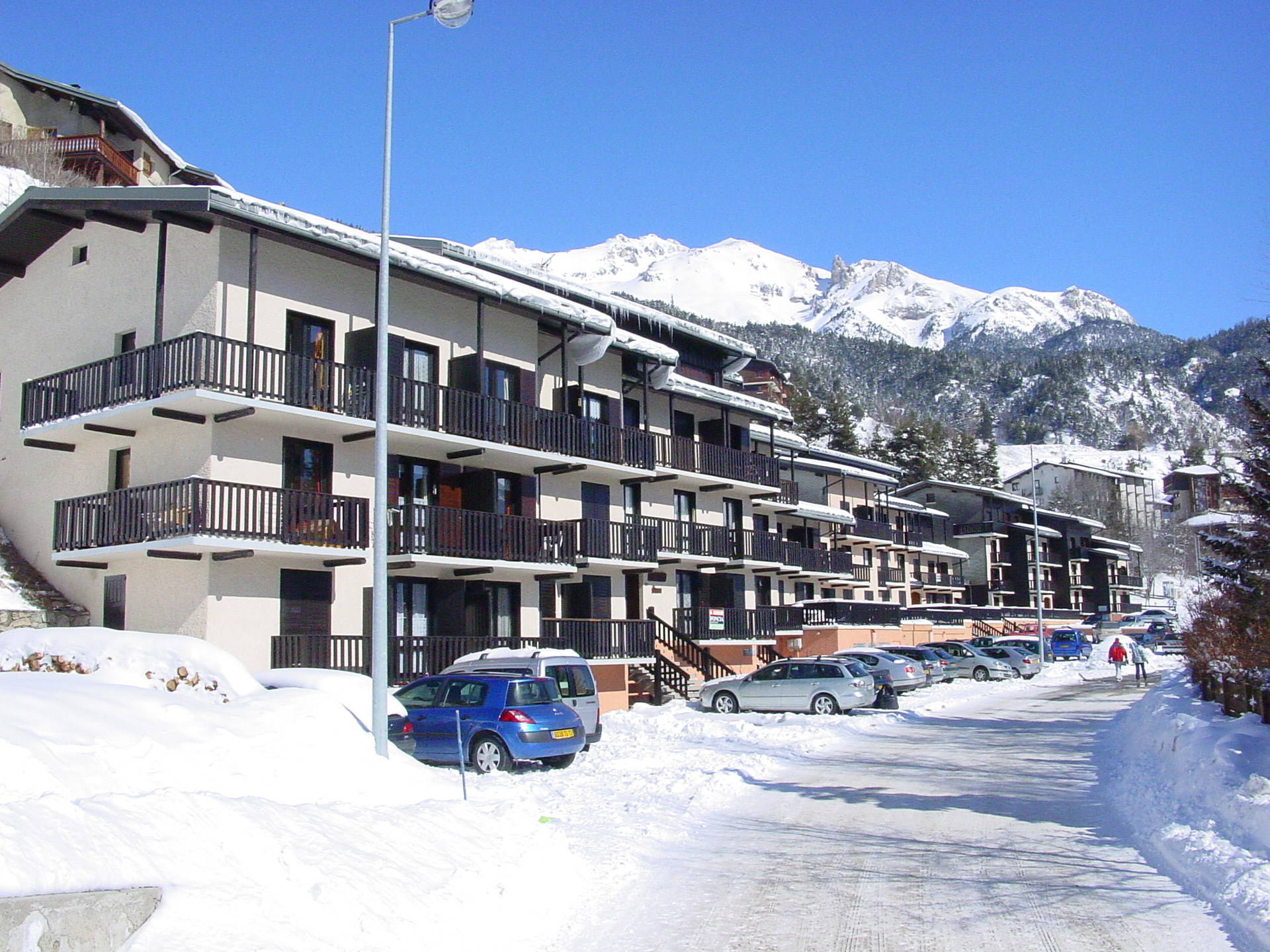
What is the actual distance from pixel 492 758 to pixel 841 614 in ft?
106

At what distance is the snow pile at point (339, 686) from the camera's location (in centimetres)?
1535

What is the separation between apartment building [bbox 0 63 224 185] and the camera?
48.8m

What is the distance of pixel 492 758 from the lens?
56.0ft

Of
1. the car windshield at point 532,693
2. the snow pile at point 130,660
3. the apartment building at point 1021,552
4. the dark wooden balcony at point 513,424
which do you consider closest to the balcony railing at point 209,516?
the dark wooden balcony at point 513,424

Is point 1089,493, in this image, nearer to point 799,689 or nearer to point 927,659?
point 927,659

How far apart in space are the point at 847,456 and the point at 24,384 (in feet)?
169

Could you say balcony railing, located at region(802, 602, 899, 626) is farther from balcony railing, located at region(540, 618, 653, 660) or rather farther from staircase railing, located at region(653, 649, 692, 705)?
balcony railing, located at region(540, 618, 653, 660)

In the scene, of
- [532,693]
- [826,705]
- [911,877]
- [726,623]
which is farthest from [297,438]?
[726,623]

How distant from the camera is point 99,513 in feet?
71.6

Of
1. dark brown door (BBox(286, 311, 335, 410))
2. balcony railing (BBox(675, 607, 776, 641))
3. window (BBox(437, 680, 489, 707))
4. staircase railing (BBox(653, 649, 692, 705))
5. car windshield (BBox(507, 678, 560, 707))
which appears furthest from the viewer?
balcony railing (BBox(675, 607, 776, 641))

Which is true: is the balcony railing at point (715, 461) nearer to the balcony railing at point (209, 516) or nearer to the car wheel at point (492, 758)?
the balcony railing at point (209, 516)

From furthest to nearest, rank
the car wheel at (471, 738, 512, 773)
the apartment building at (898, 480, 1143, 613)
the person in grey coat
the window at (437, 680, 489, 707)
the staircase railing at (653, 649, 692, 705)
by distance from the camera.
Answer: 1. the apartment building at (898, 480, 1143, 613)
2. the person in grey coat
3. the staircase railing at (653, 649, 692, 705)
4. the window at (437, 680, 489, 707)
5. the car wheel at (471, 738, 512, 773)

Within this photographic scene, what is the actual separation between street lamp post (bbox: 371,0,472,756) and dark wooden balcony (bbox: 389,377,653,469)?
9.52 meters

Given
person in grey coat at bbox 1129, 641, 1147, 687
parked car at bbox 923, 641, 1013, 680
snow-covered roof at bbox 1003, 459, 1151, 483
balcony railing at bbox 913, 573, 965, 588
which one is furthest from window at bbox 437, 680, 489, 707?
snow-covered roof at bbox 1003, 459, 1151, 483
